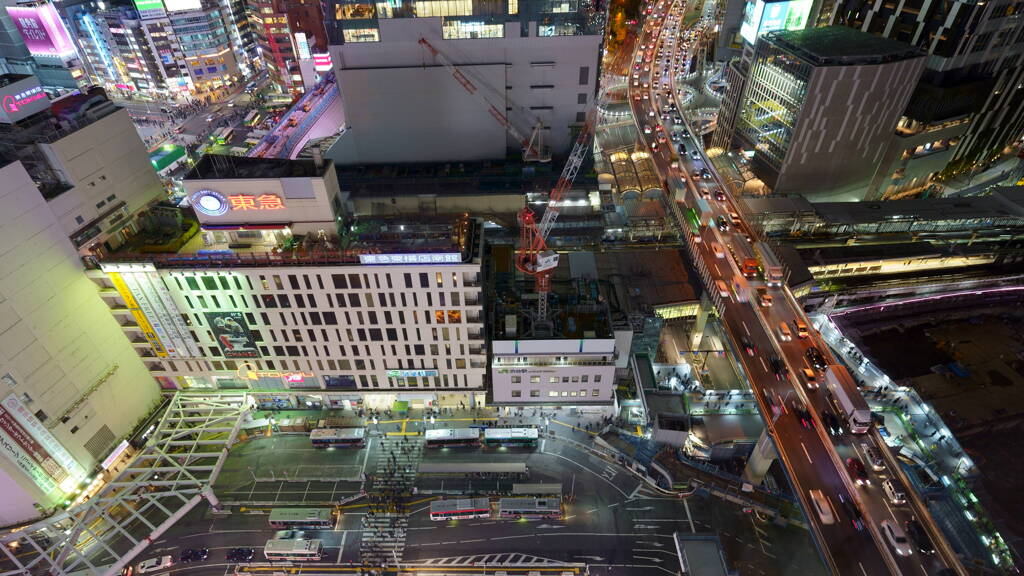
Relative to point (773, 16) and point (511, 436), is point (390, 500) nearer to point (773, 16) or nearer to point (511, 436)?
point (511, 436)

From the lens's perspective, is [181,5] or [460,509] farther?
[181,5]

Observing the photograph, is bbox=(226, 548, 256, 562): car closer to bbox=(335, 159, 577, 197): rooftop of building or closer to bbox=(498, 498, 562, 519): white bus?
bbox=(498, 498, 562, 519): white bus

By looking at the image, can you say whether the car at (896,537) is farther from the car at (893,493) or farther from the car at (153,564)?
the car at (153,564)

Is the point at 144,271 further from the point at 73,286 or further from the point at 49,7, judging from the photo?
the point at 49,7

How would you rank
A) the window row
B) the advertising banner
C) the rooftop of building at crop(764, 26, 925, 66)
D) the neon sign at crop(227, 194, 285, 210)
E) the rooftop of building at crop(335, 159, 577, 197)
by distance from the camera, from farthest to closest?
the rooftop of building at crop(335, 159, 577, 197) < the rooftop of building at crop(764, 26, 925, 66) < the window row < the advertising banner < the neon sign at crop(227, 194, 285, 210)

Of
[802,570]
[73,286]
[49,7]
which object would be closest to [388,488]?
[73,286]

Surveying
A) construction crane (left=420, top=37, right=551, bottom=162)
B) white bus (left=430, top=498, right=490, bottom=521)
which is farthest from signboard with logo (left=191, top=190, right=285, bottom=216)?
construction crane (left=420, top=37, right=551, bottom=162)

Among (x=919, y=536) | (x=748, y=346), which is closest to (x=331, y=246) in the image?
(x=748, y=346)
